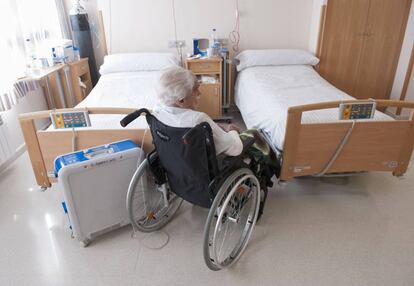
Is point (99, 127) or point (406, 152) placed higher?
point (99, 127)

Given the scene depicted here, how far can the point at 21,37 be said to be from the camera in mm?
2762

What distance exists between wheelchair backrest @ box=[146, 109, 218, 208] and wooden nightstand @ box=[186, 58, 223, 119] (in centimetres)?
189

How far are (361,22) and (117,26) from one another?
9.33ft

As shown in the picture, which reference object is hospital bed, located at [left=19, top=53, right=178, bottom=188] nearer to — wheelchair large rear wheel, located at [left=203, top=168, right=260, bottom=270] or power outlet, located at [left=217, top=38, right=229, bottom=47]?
wheelchair large rear wheel, located at [left=203, top=168, right=260, bottom=270]

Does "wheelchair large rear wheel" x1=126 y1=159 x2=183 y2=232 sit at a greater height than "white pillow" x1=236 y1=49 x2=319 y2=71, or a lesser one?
lesser

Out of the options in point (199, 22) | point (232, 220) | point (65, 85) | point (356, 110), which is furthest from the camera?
point (199, 22)

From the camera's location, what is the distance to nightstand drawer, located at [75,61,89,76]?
3.25 meters

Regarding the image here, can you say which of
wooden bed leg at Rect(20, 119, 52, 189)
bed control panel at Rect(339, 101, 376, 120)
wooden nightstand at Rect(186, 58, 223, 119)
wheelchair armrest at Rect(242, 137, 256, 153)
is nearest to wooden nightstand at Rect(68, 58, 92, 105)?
wooden nightstand at Rect(186, 58, 223, 119)

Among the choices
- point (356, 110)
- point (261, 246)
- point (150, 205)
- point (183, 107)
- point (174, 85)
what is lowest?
point (261, 246)

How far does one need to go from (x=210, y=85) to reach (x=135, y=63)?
895mm

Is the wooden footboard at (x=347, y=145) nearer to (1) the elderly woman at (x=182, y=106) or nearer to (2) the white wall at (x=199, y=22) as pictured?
(1) the elderly woman at (x=182, y=106)

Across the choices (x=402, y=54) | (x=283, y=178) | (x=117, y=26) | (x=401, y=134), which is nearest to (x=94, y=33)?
(x=117, y=26)

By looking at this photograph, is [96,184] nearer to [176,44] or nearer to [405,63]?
[176,44]

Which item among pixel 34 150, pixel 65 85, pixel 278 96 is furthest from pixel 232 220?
pixel 65 85
